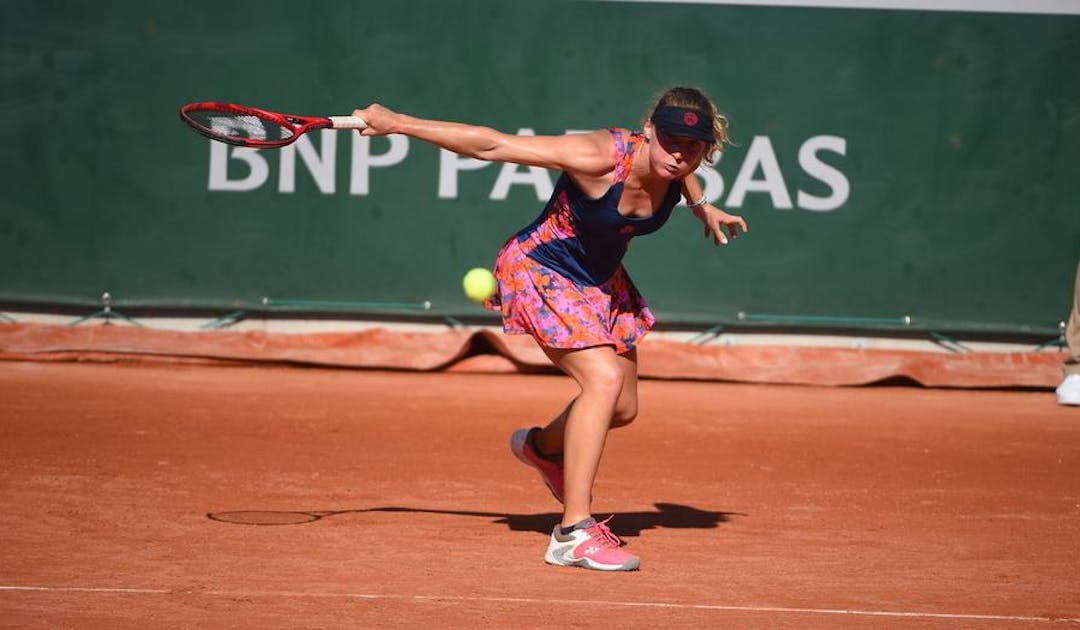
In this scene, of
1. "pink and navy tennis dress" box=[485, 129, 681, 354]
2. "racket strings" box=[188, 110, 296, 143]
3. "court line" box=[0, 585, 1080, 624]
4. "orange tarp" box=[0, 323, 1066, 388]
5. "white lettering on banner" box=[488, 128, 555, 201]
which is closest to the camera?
"court line" box=[0, 585, 1080, 624]

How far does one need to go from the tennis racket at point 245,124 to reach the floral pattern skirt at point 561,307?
28.9 inches

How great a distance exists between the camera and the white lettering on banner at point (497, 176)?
10.6 meters

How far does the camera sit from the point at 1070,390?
9.62m

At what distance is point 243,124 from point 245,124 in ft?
0.04

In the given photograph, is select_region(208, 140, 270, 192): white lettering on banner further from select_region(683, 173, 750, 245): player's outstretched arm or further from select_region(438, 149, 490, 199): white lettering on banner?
select_region(683, 173, 750, 245): player's outstretched arm

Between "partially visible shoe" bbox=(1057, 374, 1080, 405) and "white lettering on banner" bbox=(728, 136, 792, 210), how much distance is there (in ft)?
7.31

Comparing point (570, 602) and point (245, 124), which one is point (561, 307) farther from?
point (245, 124)

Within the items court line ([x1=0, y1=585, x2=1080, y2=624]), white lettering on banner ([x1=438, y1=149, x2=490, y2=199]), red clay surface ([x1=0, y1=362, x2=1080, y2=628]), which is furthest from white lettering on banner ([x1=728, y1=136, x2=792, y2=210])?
court line ([x1=0, y1=585, x2=1080, y2=624])

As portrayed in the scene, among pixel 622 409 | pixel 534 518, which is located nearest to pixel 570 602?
pixel 622 409

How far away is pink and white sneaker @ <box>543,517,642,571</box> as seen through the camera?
4.75m

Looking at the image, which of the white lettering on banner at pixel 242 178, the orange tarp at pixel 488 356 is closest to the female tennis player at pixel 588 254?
the orange tarp at pixel 488 356

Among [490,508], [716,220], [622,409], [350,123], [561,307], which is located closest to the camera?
[350,123]

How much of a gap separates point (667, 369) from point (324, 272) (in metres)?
2.47

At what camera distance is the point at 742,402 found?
958 centimetres
